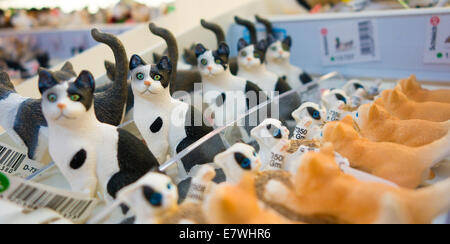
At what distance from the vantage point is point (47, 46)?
346 centimetres

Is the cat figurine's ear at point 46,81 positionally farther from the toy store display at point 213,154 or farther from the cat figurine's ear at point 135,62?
the cat figurine's ear at point 135,62

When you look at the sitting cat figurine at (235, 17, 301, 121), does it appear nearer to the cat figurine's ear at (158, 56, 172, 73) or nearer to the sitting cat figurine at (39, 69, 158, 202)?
the cat figurine's ear at (158, 56, 172, 73)

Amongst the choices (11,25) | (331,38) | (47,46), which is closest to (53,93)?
(331,38)

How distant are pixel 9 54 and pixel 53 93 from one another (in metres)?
3.40

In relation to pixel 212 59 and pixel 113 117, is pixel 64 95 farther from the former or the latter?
pixel 212 59

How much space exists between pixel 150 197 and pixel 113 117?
1.53ft

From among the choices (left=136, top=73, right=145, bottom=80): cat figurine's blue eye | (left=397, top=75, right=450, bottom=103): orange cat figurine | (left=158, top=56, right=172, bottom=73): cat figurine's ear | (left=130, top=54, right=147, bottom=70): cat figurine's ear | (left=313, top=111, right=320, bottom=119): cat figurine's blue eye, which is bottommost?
(left=397, top=75, right=450, bottom=103): orange cat figurine

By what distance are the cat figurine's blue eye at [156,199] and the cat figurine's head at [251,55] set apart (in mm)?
817

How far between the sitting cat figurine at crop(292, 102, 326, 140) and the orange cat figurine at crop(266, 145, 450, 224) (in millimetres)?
283

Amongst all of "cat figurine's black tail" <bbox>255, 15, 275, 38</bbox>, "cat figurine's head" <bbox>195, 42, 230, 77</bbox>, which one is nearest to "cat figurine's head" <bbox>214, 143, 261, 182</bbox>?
"cat figurine's head" <bbox>195, 42, 230, 77</bbox>

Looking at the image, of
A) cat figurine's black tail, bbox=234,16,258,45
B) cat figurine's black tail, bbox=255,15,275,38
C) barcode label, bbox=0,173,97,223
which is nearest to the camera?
barcode label, bbox=0,173,97,223

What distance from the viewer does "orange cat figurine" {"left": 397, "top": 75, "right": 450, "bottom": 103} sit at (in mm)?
1125

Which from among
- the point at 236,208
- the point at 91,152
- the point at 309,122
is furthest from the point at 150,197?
the point at 309,122
